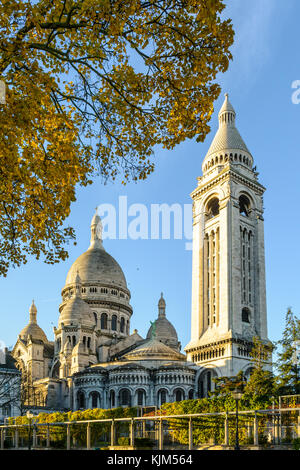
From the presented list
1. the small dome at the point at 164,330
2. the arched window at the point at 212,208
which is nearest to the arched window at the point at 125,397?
the small dome at the point at 164,330

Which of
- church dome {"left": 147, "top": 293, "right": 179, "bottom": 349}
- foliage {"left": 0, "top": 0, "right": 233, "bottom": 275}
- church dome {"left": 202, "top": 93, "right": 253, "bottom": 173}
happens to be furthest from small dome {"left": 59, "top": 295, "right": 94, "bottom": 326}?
foliage {"left": 0, "top": 0, "right": 233, "bottom": 275}

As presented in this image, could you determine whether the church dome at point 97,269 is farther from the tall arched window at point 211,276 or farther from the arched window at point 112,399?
the arched window at point 112,399

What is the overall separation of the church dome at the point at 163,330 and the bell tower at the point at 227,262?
16475 mm

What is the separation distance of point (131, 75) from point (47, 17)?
217 centimetres

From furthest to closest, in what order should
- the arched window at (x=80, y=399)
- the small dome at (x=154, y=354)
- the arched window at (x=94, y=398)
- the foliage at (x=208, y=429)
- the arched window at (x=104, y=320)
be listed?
the arched window at (x=104, y=320), the arched window at (x=80, y=399), the small dome at (x=154, y=354), the arched window at (x=94, y=398), the foliage at (x=208, y=429)

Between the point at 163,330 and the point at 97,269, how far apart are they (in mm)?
16249

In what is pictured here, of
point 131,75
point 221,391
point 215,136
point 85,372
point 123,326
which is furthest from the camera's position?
point 123,326

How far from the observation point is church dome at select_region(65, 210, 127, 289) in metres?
95.5

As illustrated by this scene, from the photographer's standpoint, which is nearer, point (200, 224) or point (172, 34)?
point (172, 34)

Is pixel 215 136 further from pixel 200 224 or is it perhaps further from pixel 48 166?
pixel 48 166

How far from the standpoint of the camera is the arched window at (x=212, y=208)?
78875 millimetres

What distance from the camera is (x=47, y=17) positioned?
1115 cm
